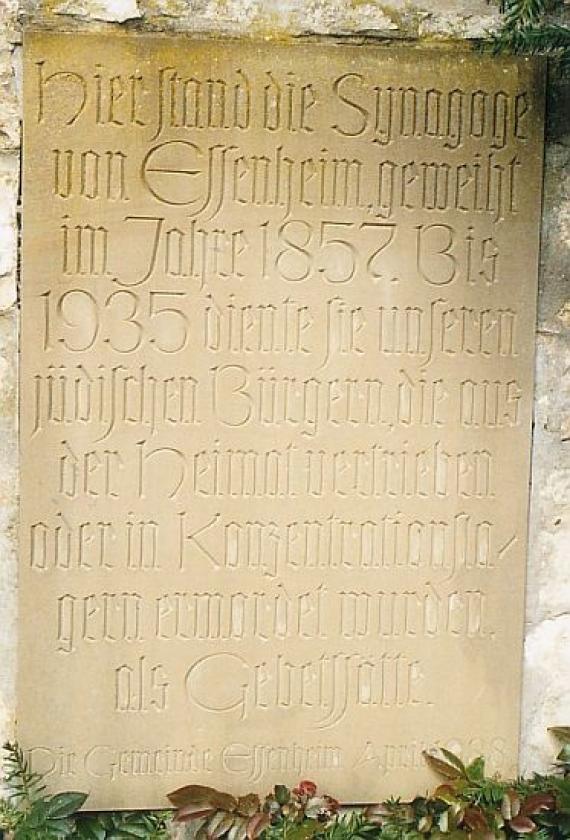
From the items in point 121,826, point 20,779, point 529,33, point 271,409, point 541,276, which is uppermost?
point 529,33

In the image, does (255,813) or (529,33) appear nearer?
(529,33)

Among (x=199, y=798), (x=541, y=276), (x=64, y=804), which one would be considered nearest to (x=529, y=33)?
(x=541, y=276)

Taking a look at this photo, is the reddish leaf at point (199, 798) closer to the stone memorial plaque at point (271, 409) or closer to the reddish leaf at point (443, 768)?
the stone memorial plaque at point (271, 409)

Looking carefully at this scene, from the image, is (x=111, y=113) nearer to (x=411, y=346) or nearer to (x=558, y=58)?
(x=411, y=346)

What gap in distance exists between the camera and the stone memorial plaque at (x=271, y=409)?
273 cm

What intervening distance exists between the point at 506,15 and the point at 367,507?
1.19 m

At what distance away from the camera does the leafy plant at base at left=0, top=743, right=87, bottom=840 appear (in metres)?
2.73

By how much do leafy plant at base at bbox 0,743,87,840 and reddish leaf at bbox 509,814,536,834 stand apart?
39.3 inches

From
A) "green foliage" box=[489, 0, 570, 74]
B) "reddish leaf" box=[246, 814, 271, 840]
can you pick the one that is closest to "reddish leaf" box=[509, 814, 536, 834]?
"reddish leaf" box=[246, 814, 271, 840]

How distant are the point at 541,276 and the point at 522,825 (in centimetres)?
128

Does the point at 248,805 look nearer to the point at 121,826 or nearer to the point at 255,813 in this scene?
the point at 255,813

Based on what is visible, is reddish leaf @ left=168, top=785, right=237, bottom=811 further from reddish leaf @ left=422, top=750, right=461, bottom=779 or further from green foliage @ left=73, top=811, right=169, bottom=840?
reddish leaf @ left=422, top=750, right=461, bottom=779

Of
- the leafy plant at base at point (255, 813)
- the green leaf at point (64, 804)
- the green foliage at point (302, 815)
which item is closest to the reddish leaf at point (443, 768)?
the green foliage at point (302, 815)

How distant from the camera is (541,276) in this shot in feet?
9.41
